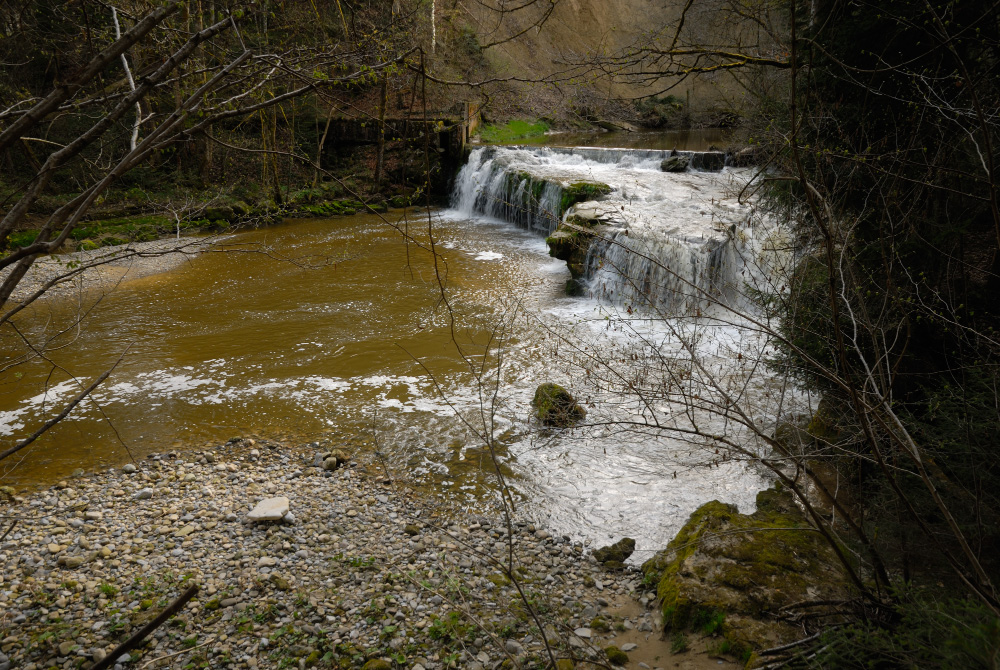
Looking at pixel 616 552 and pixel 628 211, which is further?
pixel 628 211

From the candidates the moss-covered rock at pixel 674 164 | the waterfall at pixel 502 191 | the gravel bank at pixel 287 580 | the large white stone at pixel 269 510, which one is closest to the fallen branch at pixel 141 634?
the gravel bank at pixel 287 580

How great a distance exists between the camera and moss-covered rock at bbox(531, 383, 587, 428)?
6.20 metres

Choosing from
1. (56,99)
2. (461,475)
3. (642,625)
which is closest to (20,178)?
(461,475)

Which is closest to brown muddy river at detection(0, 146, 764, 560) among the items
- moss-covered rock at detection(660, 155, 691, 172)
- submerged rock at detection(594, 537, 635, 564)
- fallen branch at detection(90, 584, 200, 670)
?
submerged rock at detection(594, 537, 635, 564)

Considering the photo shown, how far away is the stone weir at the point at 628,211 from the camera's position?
9.38m

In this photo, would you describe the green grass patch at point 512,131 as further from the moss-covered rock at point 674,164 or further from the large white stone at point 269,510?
the large white stone at point 269,510

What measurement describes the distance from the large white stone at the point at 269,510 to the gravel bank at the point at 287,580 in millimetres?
74

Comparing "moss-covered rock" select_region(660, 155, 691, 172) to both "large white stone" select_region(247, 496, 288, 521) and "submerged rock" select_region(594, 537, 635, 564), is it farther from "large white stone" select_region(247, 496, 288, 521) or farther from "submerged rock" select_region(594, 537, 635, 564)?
"large white stone" select_region(247, 496, 288, 521)

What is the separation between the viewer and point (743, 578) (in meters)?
3.65

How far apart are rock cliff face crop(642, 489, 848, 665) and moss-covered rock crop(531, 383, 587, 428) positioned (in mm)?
2091

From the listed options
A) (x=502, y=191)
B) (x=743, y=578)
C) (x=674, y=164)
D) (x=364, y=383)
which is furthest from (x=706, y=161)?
(x=743, y=578)

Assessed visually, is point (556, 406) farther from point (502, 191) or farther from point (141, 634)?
point (502, 191)

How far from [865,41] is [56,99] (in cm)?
510

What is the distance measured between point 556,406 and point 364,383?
8.38 feet
